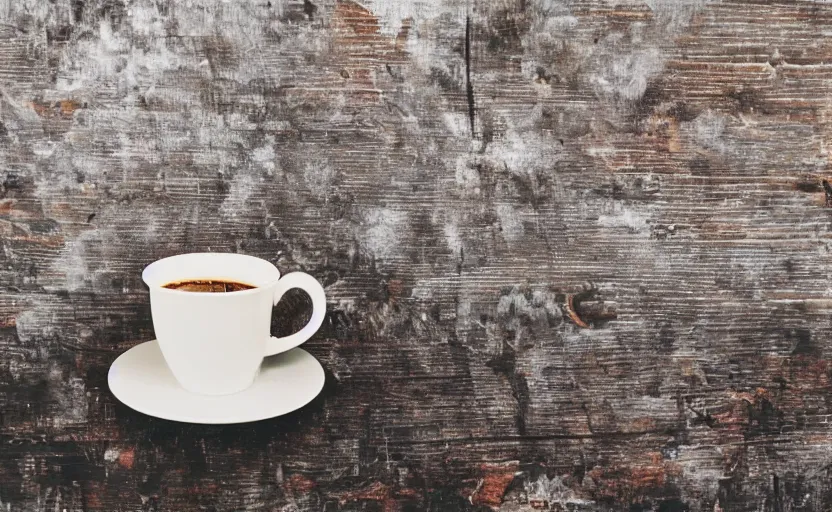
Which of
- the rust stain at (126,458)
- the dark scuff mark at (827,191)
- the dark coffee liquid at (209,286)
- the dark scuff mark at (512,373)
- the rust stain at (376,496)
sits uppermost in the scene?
the dark scuff mark at (827,191)

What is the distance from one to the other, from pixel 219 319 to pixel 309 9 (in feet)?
1.17

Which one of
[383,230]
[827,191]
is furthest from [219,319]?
[827,191]

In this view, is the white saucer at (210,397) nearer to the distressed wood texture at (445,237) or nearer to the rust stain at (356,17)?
the distressed wood texture at (445,237)

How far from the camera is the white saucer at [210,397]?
73cm

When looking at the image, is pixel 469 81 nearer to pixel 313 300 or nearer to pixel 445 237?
pixel 445 237

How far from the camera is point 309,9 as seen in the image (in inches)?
32.8

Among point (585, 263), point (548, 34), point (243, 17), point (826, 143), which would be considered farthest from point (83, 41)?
point (826, 143)

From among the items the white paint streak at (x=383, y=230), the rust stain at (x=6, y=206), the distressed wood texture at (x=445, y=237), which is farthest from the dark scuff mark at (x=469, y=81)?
the rust stain at (x=6, y=206)

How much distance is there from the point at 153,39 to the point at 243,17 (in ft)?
0.33

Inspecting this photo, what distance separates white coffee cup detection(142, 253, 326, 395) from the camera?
0.73m

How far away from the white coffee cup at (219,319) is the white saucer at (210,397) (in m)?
0.02

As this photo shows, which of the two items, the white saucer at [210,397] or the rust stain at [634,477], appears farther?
the rust stain at [634,477]

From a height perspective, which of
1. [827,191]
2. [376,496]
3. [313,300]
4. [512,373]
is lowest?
[376,496]

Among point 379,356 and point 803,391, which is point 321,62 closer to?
point 379,356
